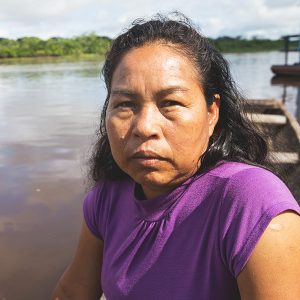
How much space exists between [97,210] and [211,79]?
24.3 inches

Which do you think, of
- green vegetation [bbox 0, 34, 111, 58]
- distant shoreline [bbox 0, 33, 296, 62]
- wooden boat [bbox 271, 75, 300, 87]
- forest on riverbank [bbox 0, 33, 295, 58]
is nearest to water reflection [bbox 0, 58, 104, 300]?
wooden boat [bbox 271, 75, 300, 87]

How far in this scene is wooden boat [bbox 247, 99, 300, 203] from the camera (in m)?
1.73

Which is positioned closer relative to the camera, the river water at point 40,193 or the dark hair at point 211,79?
the dark hair at point 211,79

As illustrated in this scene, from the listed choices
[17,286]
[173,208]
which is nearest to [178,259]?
[173,208]

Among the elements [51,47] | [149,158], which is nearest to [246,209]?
[149,158]

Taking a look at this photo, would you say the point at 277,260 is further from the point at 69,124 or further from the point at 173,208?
the point at 69,124

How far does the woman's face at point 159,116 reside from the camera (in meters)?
1.10

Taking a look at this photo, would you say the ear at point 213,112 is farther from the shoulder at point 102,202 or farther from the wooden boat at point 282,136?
the shoulder at point 102,202

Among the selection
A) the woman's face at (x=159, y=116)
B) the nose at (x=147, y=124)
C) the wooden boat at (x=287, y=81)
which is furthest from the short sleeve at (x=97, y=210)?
the wooden boat at (x=287, y=81)

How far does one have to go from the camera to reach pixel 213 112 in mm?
1253

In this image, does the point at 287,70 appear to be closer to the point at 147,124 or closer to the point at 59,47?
the point at 147,124

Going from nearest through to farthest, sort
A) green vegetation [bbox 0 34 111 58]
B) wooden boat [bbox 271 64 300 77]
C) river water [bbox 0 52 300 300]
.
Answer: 1. river water [bbox 0 52 300 300]
2. wooden boat [bbox 271 64 300 77]
3. green vegetation [bbox 0 34 111 58]

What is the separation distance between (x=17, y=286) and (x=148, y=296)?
7.10 ft

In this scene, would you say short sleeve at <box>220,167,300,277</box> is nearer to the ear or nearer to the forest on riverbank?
the ear
